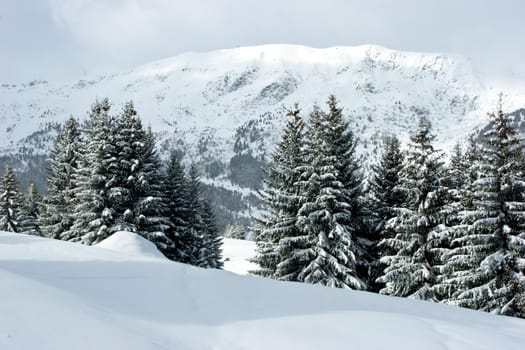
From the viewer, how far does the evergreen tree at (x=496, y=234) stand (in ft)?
49.7

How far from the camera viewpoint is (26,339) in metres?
4.12

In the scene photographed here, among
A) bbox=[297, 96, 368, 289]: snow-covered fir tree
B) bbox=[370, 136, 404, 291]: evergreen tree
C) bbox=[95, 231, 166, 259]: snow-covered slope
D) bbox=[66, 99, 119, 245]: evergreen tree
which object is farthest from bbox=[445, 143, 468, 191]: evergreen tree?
bbox=[66, 99, 119, 245]: evergreen tree

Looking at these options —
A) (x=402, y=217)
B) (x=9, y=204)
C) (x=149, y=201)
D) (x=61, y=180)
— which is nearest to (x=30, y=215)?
(x=9, y=204)

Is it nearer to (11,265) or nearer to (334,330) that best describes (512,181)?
(334,330)

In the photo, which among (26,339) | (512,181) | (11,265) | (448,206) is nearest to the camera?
(26,339)

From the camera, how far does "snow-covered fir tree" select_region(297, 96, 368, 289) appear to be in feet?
62.4

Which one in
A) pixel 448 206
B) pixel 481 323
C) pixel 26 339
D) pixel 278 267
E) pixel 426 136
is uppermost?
pixel 426 136

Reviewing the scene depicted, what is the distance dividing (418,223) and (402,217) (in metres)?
0.78

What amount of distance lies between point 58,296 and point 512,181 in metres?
15.7

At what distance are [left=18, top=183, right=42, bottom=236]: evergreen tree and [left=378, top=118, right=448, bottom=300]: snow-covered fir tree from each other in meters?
25.9

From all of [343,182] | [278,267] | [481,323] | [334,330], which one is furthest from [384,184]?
[334,330]

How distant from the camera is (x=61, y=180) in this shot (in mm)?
30688

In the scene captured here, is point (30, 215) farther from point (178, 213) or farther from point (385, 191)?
point (385, 191)

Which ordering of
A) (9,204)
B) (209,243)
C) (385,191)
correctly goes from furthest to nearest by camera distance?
(9,204), (209,243), (385,191)
